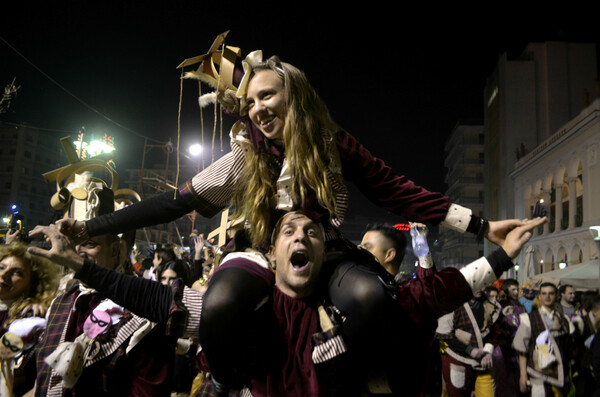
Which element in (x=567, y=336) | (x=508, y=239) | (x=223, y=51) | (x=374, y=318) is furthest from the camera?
(x=567, y=336)

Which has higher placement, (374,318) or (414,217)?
(414,217)

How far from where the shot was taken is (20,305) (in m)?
4.14

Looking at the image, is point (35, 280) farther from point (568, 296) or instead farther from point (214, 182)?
point (568, 296)

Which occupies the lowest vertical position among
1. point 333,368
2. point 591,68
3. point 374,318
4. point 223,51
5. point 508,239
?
point 333,368

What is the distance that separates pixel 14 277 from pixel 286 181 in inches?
115

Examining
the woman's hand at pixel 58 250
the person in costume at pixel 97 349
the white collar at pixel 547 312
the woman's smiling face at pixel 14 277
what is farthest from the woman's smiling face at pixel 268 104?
the white collar at pixel 547 312

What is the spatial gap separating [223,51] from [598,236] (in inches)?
389

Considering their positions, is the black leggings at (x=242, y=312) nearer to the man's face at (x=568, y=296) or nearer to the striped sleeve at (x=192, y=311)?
the striped sleeve at (x=192, y=311)

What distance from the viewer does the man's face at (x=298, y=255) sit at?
260 centimetres

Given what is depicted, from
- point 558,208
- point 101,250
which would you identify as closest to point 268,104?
point 101,250

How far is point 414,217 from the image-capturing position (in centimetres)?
282

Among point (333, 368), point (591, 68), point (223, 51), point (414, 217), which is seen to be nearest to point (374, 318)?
point (333, 368)

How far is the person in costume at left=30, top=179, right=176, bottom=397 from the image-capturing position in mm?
3322

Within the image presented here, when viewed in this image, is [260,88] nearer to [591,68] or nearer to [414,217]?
[414,217]
